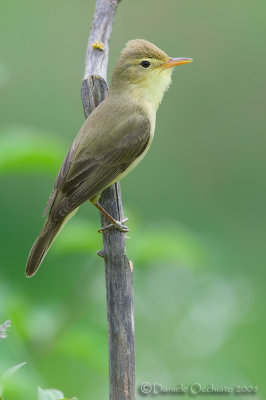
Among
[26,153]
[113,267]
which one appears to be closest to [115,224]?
[113,267]

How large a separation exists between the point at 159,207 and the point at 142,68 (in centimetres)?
300

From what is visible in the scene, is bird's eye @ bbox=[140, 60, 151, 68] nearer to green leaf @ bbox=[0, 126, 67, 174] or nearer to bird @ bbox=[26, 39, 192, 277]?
bird @ bbox=[26, 39, 192, 277]

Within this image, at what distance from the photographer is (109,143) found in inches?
145

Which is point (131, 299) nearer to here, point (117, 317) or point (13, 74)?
point (117, 317)

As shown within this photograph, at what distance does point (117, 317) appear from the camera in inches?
112

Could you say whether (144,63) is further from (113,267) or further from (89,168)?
(113,267)

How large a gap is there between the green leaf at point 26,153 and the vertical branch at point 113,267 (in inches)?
14.2

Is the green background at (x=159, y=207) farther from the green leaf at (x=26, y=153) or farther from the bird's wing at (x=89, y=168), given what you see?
the bird's wing at (x=89, y=168)

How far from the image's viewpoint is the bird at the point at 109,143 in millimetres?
3466

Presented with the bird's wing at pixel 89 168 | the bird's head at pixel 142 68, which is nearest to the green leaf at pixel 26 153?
the bird's wing at pixel 89 168

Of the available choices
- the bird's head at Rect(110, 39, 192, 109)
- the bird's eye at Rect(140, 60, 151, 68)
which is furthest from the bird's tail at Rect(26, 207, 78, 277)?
the bird's eye at Rect(140, 60, 151, 68)

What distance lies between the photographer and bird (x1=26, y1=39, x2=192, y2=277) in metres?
3.47

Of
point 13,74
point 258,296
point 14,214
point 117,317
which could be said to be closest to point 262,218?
→ point 258,296

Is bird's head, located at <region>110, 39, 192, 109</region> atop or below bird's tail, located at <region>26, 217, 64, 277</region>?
atop
